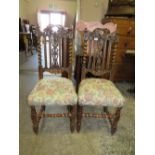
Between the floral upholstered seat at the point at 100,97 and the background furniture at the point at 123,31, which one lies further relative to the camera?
the background furniture at the point at 123,31

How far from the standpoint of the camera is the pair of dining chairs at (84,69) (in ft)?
5.56

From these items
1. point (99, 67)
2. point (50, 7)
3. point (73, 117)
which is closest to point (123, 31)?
point (50, 7)

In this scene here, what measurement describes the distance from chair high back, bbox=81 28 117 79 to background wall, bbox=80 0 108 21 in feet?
5.15

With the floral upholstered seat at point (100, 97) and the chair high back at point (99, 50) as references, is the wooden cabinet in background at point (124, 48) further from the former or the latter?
the floral upholstered seat at point (100, 97)

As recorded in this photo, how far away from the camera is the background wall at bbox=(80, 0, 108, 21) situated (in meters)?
3.47

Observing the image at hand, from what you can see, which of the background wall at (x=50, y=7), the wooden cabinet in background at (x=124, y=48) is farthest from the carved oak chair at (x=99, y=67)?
the background wall at (x=50, y=7)

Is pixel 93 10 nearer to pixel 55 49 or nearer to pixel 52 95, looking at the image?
pixel 55 49

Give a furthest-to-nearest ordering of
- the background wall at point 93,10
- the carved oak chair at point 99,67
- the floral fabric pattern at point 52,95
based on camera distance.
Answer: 1. the background wall at point 93,10
2. the carved oak chair at point 99,67
3. the floral fabric pattern at point 52,95

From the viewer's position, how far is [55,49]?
200 centimetres

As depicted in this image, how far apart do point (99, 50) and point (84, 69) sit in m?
0.26

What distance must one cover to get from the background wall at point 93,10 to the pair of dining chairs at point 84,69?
1593mm
